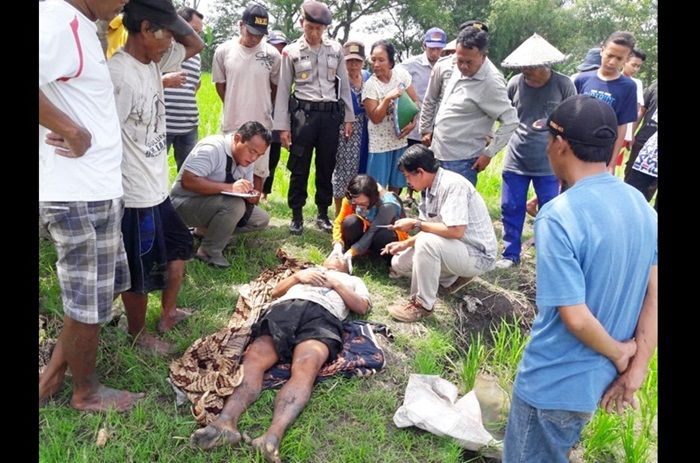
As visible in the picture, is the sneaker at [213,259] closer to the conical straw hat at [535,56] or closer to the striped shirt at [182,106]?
the striped shirt at [182,106]

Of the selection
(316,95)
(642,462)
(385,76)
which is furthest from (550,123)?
(385,76)

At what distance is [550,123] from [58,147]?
1902 millimetres

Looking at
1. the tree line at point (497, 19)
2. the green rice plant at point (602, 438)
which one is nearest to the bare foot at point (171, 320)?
the green rice plant at point (602, 438)

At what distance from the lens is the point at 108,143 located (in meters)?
2.31

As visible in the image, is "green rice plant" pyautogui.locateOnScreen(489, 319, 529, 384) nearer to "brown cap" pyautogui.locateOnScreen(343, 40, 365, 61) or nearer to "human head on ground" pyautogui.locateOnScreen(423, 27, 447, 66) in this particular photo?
"brown cap" pyautogui.locateOnScreen(343, 40, 365, 61)

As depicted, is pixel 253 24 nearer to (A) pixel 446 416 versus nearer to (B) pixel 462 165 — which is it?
(B) pixel 462 165

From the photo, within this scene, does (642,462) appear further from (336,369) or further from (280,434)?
(280,434)

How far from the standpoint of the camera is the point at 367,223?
443 centimetres

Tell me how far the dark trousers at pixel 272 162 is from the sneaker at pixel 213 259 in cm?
159

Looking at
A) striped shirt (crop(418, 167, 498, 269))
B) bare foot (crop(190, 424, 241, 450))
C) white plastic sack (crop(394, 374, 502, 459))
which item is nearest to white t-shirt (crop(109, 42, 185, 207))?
bare foot (crop(190, 424, 241, 450))

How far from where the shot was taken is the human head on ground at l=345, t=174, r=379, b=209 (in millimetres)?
4215

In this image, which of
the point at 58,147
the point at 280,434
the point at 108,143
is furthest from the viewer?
the point at 280,434

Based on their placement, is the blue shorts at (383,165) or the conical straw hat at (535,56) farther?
the blue shorts at (383,165)

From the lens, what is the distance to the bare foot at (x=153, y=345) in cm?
308
